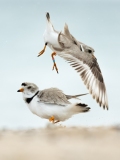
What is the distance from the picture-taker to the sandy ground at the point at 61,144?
371 centimetres

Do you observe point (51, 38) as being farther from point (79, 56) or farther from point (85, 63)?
point (85, 63)

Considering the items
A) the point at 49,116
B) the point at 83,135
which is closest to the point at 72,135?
the point at 83,135

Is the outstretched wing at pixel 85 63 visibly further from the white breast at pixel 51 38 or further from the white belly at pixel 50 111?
the white belly at pixel 50 111

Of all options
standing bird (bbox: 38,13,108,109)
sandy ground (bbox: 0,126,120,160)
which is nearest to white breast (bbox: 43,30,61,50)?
standing bird (bbox: 38,13,108,109)

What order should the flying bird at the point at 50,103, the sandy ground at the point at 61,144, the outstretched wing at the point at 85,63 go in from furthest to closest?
the outstretched wing at the point at 85,63
the flying bird at the point at 50,103
the sandy ground at the point at 61,144

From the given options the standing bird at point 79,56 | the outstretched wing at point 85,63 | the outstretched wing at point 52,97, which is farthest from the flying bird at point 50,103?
the outstretched wing at point 85,63

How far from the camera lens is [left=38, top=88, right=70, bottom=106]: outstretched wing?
4934 mm

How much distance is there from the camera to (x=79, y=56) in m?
5.89

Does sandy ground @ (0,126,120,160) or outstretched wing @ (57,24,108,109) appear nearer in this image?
sandy ground @ (0,126,120,160)

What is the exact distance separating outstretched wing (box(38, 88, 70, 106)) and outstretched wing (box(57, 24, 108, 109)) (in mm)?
594

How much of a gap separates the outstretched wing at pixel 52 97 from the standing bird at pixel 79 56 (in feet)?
1.49

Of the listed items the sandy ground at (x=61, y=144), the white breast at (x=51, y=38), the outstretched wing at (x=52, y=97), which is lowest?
the sandy ground at (x=61, y=144)

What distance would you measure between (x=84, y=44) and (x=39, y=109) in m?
1.54

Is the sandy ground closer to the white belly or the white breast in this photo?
the white belly
